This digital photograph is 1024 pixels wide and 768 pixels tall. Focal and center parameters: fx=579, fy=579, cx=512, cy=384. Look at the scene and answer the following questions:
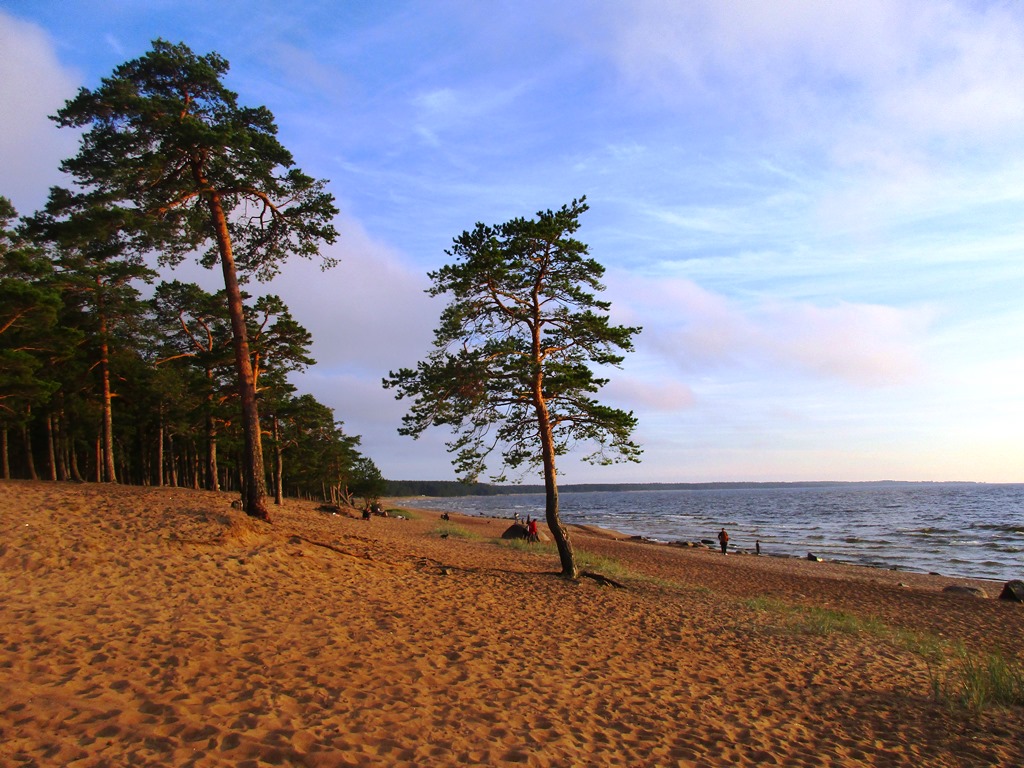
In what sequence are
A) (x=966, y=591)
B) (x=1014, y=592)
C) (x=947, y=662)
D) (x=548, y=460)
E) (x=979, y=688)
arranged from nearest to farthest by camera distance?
(x=979, y=688) → (x=947, y=662) → (x=548, y=460) → (x=1014, y=592) → (x=966, y=591)

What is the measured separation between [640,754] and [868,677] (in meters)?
5.69

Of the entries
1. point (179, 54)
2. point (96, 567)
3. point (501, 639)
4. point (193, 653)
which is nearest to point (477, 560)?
point (501, 639)

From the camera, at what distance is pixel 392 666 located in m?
7.45

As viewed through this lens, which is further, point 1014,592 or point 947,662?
point 1014,592

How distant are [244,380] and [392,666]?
10138 mm

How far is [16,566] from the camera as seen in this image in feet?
31.4

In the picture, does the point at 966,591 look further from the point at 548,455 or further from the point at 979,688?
the point at 548,455

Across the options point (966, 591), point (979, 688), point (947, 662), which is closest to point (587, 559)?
point (947, 662)

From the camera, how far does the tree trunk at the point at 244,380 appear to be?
590 inches

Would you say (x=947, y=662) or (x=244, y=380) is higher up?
(x=244, y=380)

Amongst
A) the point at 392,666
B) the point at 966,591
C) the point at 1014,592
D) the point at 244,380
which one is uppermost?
the point at 244,380

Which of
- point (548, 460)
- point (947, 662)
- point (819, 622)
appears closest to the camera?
point (947, 662)

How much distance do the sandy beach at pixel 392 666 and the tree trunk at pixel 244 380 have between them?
1.12 metres

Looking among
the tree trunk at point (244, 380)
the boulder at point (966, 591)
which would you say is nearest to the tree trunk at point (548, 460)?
the tree trunk at point (244, 380)
